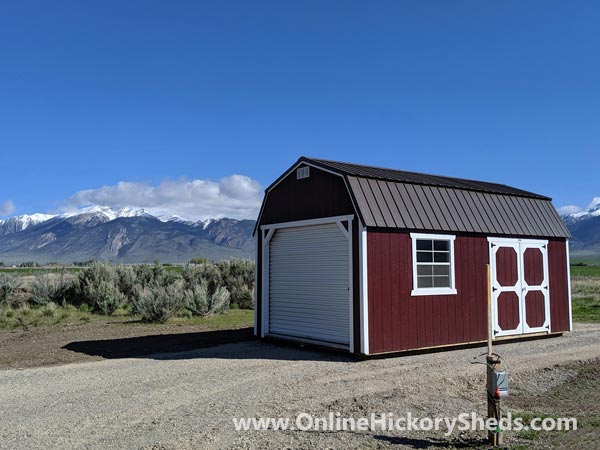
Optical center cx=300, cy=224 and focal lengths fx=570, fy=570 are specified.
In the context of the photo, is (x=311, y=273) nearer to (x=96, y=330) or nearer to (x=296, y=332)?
(x=296, y=332)

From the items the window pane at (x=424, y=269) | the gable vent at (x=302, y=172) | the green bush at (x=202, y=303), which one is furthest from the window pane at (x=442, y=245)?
the green bush at (x=202, y=303)

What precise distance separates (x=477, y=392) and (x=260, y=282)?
6.86 meters

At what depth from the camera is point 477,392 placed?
27.1ft

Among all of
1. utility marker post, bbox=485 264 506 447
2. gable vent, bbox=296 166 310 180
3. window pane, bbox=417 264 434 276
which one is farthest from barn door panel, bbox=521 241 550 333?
utility marker post, bbox=485 264 506 447

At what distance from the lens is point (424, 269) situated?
38.8 ft

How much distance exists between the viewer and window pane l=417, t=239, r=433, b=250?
11781mm

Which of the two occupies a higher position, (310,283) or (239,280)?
(310,283)

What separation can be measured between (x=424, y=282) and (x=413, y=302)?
565 mm

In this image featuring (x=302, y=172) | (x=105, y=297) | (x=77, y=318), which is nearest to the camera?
(x=302, y=172)

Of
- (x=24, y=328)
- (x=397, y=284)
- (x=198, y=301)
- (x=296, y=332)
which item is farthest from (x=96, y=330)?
(x=397, y=284)

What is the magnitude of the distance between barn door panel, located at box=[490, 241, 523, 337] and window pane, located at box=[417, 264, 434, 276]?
179 centimetres

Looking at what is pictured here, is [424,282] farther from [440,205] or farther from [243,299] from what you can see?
[243,299]

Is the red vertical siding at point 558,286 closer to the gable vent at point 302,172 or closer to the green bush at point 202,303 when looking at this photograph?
the gable vent at point 302,172

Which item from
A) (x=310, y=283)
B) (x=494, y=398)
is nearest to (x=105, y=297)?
(x=310, y=283)
